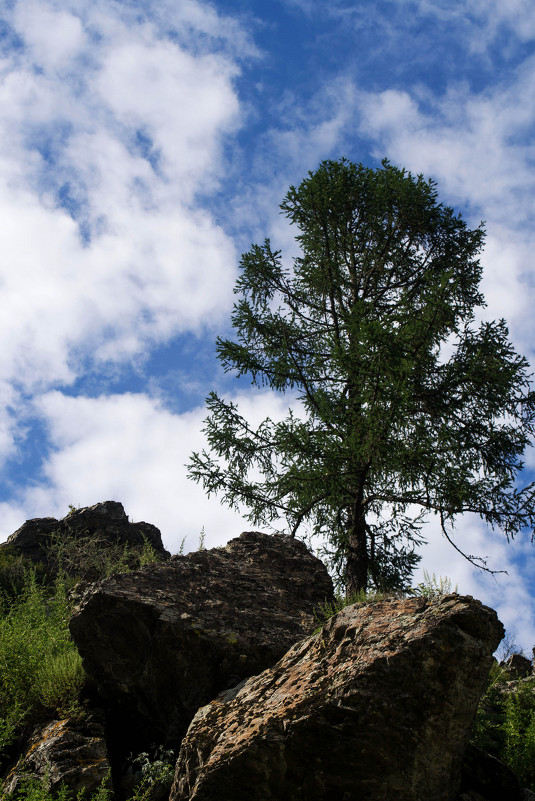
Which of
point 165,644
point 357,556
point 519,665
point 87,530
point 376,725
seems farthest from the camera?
point 87,530

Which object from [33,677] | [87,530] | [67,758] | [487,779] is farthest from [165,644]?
[87,530]

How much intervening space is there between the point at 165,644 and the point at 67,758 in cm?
129

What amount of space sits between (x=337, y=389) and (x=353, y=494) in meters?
2.55

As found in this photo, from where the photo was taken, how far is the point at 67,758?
17.4 ft

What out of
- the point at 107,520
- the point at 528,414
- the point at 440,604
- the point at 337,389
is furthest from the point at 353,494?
the point at 107,520

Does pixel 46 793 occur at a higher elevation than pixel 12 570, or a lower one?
lower

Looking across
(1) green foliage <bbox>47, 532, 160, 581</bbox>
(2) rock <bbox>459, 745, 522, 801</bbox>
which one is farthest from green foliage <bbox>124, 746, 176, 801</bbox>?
(1) green foliage <bbox>47, 532, 160, 581</bbox>

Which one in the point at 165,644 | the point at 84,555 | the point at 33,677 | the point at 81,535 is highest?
the point at 81,535

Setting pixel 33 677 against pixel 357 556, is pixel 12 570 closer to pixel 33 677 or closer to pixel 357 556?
pixel 33 677

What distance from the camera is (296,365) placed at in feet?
38.5

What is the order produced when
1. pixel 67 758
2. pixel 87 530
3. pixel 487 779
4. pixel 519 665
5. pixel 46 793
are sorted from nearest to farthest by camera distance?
pixel 46 793, pixel 487 779, pixel 67 758, pixel 519 665, pixel 87 530

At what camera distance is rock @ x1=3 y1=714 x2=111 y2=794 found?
5090 millimetres

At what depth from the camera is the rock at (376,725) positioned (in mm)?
4059

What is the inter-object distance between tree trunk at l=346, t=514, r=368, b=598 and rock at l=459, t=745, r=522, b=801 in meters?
4.92
